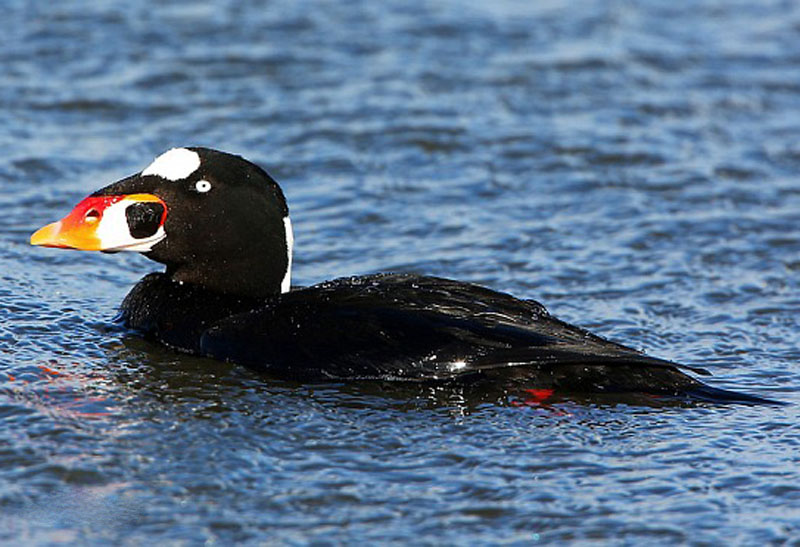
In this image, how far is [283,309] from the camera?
19.7 ft

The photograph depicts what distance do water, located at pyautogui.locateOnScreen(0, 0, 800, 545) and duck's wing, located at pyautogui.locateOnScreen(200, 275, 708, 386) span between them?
124mm

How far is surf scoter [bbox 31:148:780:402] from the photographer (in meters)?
5.73

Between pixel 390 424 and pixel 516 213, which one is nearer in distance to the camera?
pixel 390 424

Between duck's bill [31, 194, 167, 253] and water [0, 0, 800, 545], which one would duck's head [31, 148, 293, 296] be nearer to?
duck's bill [31, 194, 167, 253]

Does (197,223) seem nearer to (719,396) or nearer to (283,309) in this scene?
(283,309)

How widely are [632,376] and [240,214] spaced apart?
1.88 metres

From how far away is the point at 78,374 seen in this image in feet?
19.5

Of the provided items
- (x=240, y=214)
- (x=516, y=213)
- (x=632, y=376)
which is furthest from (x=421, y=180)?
(x=632, y=376)

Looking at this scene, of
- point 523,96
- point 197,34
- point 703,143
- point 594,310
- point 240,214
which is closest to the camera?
point 240,214

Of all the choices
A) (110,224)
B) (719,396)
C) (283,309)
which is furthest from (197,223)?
(719,396)

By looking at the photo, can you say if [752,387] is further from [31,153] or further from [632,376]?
[31,153]

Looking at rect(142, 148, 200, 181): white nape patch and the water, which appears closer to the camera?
the water

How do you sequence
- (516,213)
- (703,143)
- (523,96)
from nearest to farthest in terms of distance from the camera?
(516,213)
(703,143)
(523,96)

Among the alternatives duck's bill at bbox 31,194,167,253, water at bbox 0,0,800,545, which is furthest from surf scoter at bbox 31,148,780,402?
water at bbox 0,0,800,545
